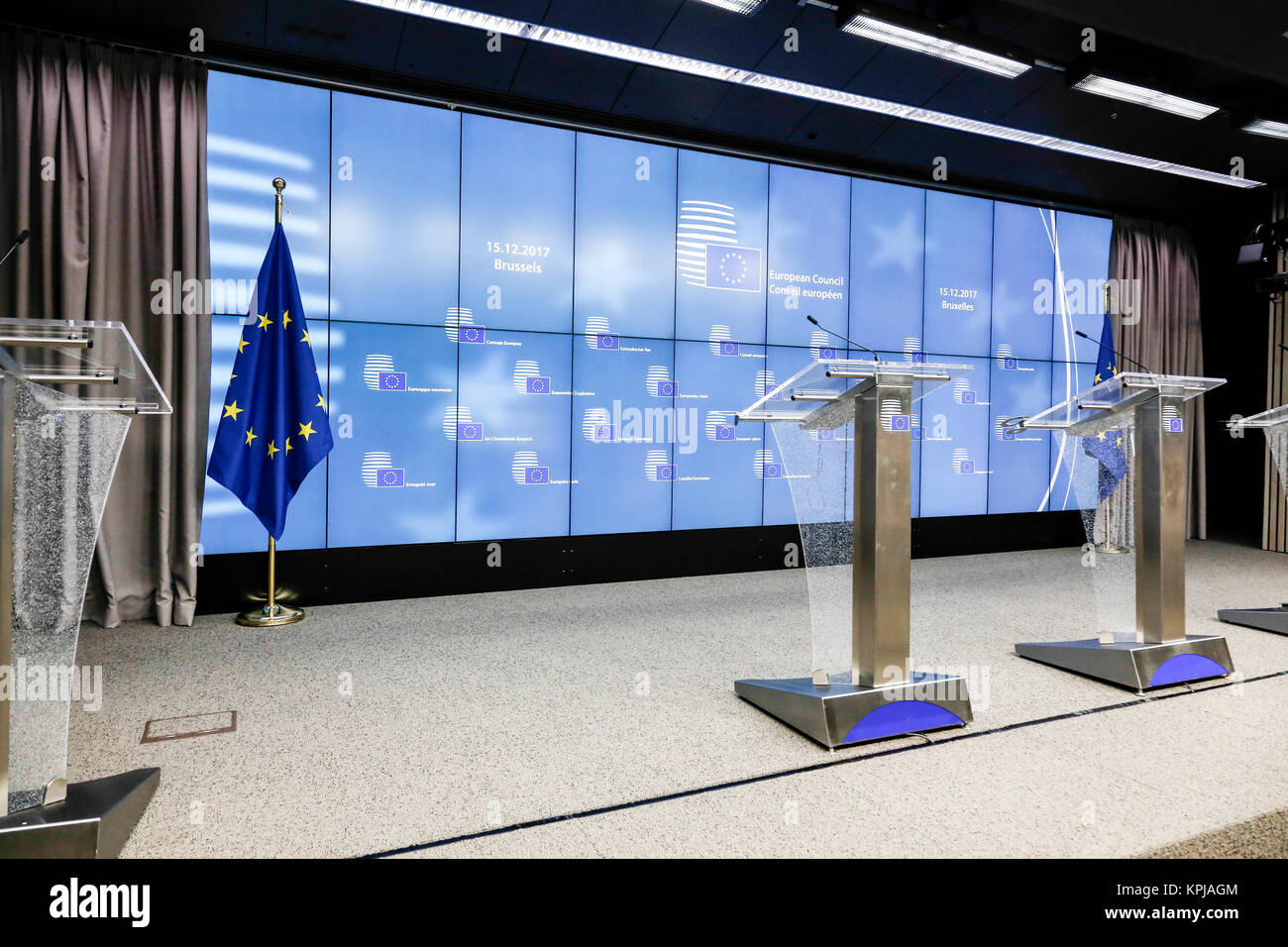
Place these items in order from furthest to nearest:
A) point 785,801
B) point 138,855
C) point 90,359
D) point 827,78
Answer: point 827,78 < point 785,801 < point 138,855 < point 90,359

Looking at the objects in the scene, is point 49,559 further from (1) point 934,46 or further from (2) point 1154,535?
(1) point 934,46

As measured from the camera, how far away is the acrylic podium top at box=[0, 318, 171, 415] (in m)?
1.31

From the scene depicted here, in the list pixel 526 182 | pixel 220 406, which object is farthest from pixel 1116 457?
pixel 220 406

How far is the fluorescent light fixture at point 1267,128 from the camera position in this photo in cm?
527

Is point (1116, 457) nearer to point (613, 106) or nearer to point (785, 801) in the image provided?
point (785, 801)

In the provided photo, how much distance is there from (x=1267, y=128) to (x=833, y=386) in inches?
223

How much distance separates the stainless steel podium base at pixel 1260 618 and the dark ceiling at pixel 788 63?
339 cm

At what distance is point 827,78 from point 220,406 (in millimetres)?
4209

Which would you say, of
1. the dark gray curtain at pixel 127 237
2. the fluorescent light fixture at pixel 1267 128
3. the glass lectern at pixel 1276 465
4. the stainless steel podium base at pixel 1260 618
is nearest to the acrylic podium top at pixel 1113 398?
the glass lectern at pixel 1276 465

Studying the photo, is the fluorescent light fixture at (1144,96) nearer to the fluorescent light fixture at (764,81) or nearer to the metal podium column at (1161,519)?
the fluorescent light fixture at (764,81)

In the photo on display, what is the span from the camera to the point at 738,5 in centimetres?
385

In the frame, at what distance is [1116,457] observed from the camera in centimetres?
301

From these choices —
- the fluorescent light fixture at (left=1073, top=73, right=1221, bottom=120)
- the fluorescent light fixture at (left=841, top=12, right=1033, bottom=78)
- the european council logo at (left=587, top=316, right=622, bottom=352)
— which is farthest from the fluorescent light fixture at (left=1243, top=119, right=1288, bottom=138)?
the european council logo at (left=587, top=316, right=622, bottom=352)
